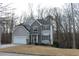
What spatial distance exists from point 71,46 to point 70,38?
17 cm

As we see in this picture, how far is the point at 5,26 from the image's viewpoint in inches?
143

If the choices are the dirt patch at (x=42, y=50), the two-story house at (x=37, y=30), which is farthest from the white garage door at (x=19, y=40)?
the dirt patch at (x=42, y=50)

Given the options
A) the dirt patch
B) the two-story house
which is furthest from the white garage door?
the dirt patch

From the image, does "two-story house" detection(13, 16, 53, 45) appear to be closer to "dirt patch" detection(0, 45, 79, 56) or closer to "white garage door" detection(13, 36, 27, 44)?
"white garage door" detection(13, 36, 27, 44)

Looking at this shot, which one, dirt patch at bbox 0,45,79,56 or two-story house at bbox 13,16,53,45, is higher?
two-story house at bbox 13,16,53,45

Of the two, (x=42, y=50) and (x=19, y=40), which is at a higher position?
(x=19, y=40)

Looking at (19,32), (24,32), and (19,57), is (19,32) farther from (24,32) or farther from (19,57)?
(19,57)

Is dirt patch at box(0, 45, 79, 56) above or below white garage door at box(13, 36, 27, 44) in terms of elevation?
below

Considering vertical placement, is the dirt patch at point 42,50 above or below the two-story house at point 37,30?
below

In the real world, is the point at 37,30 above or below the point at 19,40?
above

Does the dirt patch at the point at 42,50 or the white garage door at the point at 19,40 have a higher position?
the white garage door at the point at 19,40

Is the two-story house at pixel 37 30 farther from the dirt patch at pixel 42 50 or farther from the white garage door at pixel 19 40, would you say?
the dirt patch at pixel 42 50

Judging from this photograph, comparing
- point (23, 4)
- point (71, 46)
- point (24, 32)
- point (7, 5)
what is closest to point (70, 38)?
point (71, 46)

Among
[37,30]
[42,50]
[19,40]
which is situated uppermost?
[37,30]
